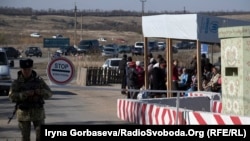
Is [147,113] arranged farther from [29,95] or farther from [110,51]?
[110,51]

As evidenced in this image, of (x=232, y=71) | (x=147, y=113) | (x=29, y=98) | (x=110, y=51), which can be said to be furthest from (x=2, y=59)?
(x=110, y=51)

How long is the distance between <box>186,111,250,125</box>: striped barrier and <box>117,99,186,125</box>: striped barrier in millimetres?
645

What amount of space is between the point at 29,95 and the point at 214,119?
333 centimetres

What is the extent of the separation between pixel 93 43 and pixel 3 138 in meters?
68.8

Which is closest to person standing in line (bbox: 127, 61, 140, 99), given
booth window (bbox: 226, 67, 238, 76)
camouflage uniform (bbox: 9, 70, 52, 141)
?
booth window (bbox: 226, 67, 238, 76)

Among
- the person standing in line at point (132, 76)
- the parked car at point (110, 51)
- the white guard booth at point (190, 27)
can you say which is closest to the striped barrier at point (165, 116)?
the white guard booth at point (190, 27)

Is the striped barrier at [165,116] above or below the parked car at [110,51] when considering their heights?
below

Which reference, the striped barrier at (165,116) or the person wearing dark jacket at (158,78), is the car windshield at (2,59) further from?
the striped barrier at (165,116)

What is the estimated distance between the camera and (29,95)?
34.6 ft

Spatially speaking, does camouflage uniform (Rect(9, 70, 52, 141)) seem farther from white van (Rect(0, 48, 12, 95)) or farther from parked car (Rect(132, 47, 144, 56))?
parked car (Rect(132, 47, 144, 56))

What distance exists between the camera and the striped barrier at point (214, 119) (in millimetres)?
10923

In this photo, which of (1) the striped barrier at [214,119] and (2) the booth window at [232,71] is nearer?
(1) the striped barrier at [214,119]

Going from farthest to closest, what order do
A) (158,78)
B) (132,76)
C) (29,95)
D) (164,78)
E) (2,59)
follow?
1. (2,59)
2. (132,76)
3. (164,78)
4. (158,78)
5. (29,95)

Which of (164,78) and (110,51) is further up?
(110,51)
